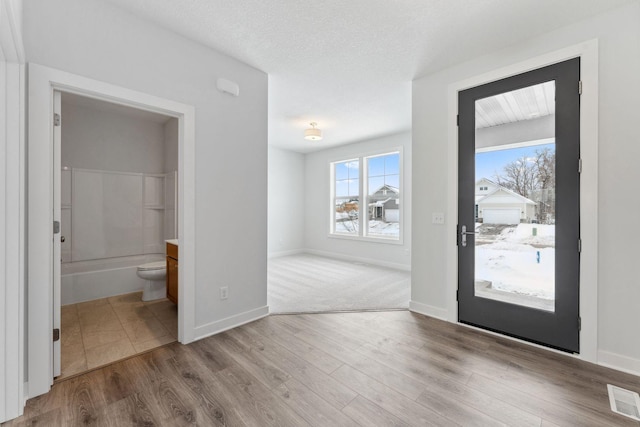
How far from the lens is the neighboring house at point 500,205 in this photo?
252 cm

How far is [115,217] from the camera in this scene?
412 centimetres

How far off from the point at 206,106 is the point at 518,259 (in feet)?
10.7

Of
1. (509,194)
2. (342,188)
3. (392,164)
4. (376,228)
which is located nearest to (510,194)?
(509,194)

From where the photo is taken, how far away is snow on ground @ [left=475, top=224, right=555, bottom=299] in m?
2.39

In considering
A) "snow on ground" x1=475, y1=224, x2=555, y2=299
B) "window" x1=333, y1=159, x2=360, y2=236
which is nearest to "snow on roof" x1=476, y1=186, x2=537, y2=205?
"snow on ground" x1=475, y1=224, x2=555, y2=299

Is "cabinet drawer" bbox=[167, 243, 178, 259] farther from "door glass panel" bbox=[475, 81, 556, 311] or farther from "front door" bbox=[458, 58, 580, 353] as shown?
"door glass panel" bbox=[475, 81, 556, 311]

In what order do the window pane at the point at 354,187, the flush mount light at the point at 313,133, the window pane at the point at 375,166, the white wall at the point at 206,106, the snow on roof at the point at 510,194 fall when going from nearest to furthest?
the white wall at the point at 206,106
the snow on roof at the point at 510,194
the flush mount light at the point at 313,133
the window pane at the point at 375,166
the window pane at the point at 354,187

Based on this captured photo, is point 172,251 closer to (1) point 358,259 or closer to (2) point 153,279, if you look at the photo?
(2) point 153,279

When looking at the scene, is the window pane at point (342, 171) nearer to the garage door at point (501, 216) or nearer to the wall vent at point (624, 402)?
the garage door at point (501, 216)

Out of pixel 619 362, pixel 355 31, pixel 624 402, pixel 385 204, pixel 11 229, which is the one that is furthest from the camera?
pixel 385 204

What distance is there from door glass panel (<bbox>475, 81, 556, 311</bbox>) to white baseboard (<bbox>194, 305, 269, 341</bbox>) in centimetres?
229

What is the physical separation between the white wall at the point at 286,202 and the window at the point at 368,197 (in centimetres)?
99

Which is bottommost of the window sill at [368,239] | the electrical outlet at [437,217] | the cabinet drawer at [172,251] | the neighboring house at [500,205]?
the window sill at [368,239]

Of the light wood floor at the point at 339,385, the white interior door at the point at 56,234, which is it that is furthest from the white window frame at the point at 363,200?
the white interior door at the point at 56,234
